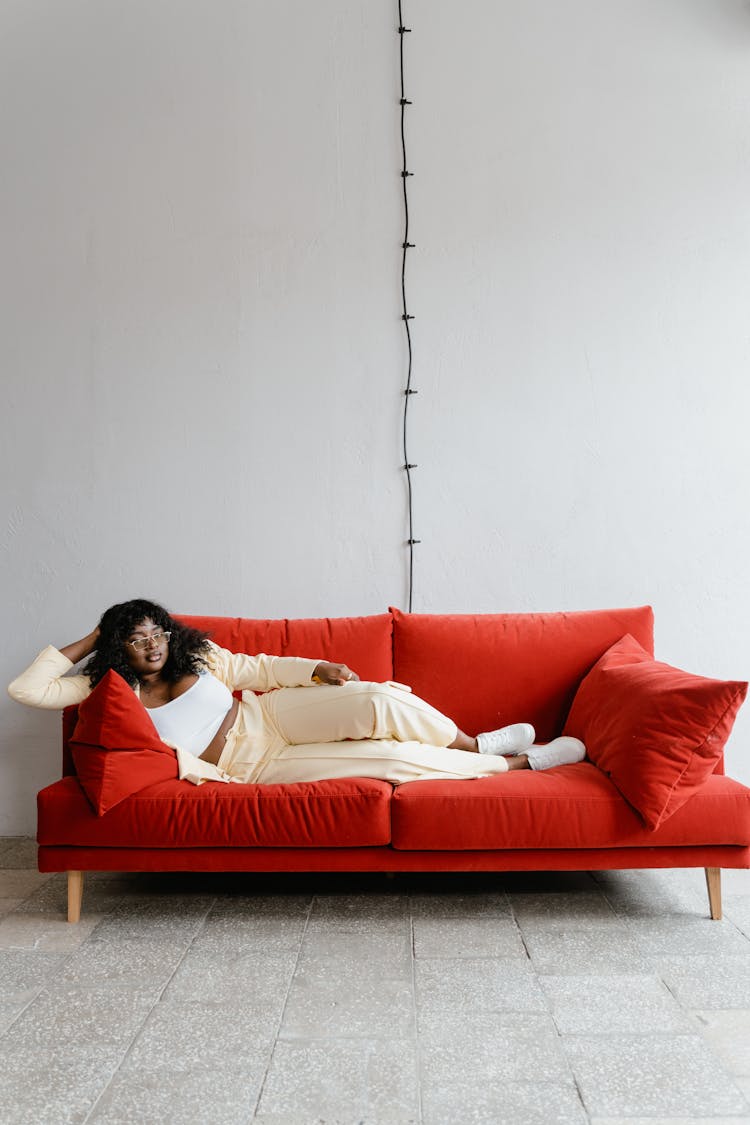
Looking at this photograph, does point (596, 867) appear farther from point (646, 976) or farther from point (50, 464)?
point (50, 464)

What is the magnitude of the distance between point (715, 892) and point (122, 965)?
159cm

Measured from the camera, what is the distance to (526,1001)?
2.21 m

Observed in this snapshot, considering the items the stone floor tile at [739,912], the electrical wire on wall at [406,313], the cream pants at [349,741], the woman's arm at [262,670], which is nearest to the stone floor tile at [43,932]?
the cream pants at [349,741]

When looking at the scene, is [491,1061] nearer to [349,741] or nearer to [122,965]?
[122,965]

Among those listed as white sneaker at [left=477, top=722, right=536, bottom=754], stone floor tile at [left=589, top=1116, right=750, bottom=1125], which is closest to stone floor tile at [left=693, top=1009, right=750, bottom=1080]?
stone floor tile at [left=589, top=1116, right=750, bottom=1125]

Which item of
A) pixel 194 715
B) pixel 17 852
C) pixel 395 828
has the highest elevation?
pixel 194 715

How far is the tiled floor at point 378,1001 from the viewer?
1789mm

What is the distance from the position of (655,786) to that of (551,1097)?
1.03 metres

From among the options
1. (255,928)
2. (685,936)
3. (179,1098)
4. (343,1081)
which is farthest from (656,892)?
(179,1098)

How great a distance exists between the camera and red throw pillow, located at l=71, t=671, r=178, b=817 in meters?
2.72

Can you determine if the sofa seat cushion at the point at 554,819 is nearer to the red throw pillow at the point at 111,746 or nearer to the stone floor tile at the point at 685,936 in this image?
the stone floor tile at the point at 685,936

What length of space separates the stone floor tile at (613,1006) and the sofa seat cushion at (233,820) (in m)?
0.66

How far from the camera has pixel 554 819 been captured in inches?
107

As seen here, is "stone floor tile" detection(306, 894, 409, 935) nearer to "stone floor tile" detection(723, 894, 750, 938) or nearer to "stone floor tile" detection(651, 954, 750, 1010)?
"stone floor tile" detection(651, 954, 750, 1010)
